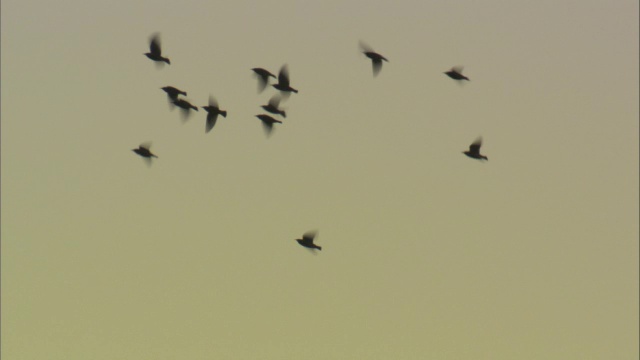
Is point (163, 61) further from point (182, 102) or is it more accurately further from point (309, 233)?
point (309, 233)

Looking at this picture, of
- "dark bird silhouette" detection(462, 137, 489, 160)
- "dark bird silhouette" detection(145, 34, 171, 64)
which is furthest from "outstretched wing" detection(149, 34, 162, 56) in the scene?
"dark bird silhouette" detection(462, 137, 489, 160)

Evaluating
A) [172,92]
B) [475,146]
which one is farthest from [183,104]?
[475,146]

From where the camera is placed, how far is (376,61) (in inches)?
3821

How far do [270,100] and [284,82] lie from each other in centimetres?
165

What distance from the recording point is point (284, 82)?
97438mm

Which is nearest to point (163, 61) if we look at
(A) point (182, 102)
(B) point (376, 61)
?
(A) point (182, 102)

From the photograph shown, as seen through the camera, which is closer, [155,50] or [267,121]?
[155,50]

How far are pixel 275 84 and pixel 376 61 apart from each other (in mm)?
4607

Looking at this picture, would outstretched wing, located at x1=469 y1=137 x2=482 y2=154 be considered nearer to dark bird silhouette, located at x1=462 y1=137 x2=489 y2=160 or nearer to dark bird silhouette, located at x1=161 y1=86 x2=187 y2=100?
dark bird silhouette, located at x1=462 y1=137 x2=489 y2=160

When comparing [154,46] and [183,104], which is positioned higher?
[154,46]

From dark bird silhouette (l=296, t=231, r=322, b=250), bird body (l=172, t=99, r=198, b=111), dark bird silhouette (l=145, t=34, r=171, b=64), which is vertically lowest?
dark bird silhouette (l=296, t=231, r=322, b=250)

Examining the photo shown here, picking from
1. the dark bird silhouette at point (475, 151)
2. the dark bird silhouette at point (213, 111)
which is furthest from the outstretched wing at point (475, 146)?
the dark bird silhouette at point (213, 111)

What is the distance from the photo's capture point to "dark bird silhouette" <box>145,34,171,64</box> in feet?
317

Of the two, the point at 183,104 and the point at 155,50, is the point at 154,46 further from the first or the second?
the point at 183,104
